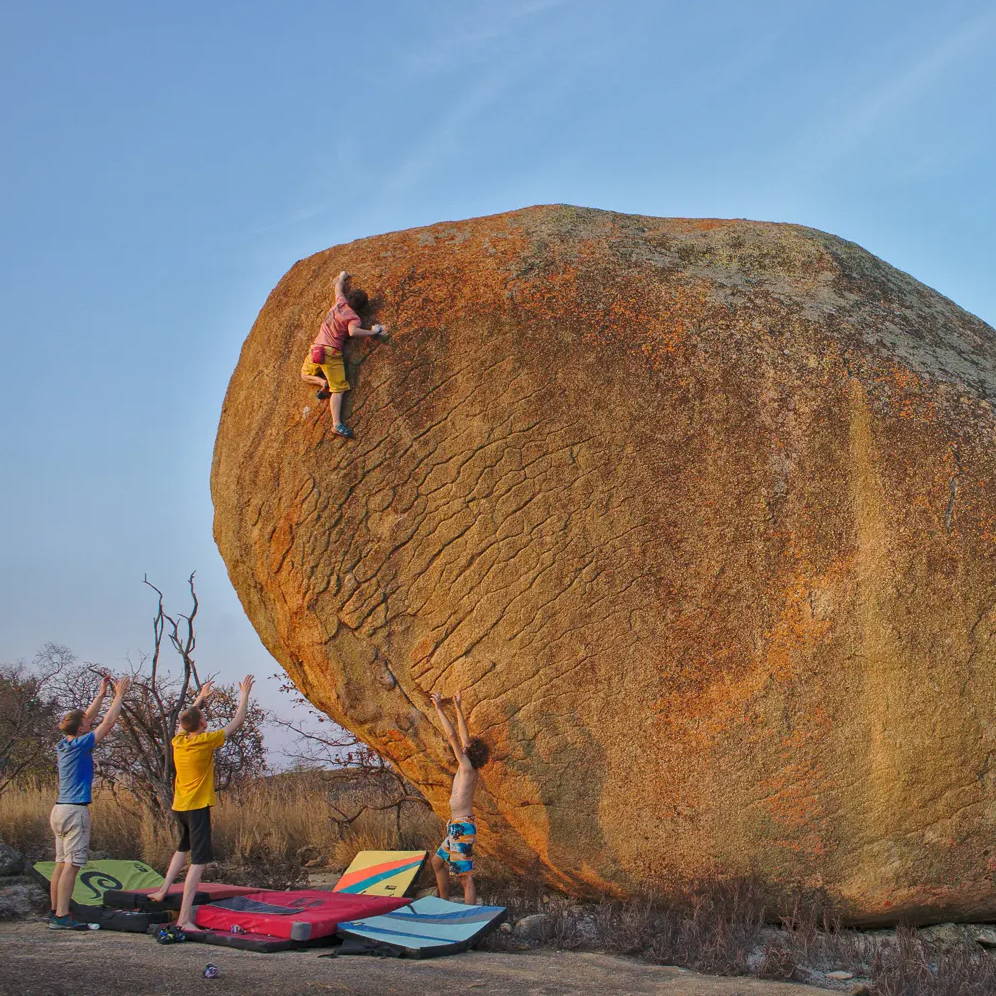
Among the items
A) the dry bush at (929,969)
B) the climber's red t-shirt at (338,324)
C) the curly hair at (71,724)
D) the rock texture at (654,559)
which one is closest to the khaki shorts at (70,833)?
the curly hair at (71,724)

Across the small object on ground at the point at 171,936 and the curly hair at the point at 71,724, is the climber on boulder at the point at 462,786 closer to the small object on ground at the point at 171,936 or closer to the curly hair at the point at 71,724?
the small object on ground at the point at 171,936

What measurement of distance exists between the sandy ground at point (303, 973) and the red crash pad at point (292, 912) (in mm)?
198

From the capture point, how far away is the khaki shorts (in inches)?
250

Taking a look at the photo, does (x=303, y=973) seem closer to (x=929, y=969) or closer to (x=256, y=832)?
(x=929, y=969)

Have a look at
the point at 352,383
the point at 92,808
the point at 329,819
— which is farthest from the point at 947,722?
the point at 92,808

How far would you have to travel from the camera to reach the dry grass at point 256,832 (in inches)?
337

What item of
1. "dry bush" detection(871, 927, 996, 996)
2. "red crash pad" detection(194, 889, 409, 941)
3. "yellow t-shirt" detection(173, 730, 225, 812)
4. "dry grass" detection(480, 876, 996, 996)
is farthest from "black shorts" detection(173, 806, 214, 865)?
"dry bush" detection(871, 927, 996, 996)

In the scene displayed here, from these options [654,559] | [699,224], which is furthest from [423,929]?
[699,224]

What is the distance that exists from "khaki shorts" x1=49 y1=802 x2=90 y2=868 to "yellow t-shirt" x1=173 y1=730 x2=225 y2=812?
0.79 metres

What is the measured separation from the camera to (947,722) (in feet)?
18.6

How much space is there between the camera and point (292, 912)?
5832 millimetres

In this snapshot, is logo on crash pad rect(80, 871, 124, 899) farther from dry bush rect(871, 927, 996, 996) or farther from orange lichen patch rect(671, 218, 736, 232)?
orange lichen patch rect(671, 218, 736, 232)

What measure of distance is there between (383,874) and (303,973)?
272 cm

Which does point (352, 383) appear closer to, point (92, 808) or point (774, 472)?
point (774, 472)
